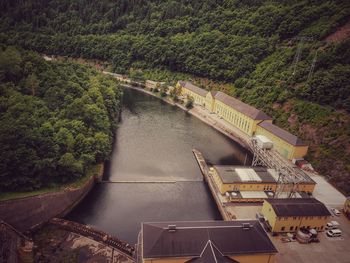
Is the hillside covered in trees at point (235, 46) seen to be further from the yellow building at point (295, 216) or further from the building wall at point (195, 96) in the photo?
Result: the yellow building at point (295, 216)

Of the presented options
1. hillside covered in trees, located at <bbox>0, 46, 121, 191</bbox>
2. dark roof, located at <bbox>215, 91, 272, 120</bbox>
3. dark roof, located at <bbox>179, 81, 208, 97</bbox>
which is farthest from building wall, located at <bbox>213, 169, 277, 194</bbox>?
dark roof, located at <bbox>179, 81, 208, 97</bbox>

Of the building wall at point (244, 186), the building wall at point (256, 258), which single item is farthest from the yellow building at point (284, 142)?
the building wall at point (256, 258)

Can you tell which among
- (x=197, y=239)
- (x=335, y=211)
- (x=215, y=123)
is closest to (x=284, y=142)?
(x=335, y=211)

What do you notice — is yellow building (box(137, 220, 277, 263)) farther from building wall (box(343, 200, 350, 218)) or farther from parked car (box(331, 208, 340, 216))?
building wall (box(343, 200, 350, 218))

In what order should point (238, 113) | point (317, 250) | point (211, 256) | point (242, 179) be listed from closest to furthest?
point (211, 256)
point (317, 250)
point (242, 179)
point (238, 113)

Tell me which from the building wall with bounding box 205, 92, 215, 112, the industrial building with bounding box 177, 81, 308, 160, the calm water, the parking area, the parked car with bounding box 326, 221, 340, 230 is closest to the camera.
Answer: the parking area

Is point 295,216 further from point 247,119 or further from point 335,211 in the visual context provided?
point 247,119

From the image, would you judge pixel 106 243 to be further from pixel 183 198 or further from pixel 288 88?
pixel 288 88

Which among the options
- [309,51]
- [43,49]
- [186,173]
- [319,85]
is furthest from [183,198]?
[43,49]
